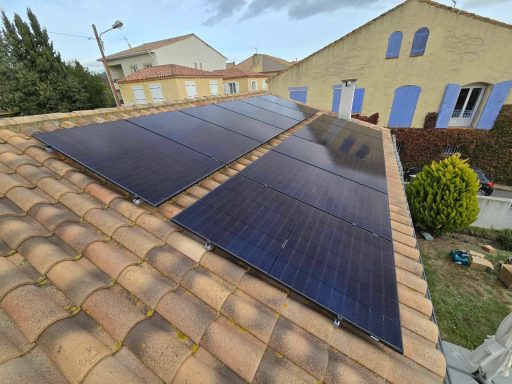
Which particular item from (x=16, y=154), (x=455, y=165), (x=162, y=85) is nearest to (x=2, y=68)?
(x=162, y=85)

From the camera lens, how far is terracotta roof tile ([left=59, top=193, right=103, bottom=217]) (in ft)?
10.0

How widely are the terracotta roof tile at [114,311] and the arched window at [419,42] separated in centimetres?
2548

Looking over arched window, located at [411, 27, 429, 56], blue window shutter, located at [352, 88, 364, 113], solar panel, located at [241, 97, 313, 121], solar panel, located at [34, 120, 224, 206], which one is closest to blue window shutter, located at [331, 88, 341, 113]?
blue window shutter, located at [352, 88, 364, 113]

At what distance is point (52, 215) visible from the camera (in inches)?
113

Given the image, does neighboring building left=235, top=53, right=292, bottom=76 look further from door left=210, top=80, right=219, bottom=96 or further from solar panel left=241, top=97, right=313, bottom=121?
solar panel left=241, top=97, right=313, bottom=121

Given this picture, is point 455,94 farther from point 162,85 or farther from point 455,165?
point 162,85

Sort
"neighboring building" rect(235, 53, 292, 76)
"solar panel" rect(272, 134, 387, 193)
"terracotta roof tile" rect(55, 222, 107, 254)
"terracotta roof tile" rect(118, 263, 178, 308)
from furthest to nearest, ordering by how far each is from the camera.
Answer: "neighboring building" rect(235, 53, 292, 76), "solar panel" rect(272, 134, 387, 193), "terracotta roof tile" rect(55, 222, 107, 254), "terracotta roof tile" rect(118, 263, 178, 308)

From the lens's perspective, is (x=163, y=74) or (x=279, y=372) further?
(x=163, y=74)

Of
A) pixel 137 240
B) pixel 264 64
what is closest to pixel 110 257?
pixel 137 240

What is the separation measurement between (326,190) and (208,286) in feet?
8.98

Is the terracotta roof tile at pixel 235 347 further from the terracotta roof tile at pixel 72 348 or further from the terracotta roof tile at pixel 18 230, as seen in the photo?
the terracotta roof tile at pixel 18 230

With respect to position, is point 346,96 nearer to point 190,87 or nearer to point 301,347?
point 301,347

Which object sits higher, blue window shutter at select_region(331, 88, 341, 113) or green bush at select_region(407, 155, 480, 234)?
blue window shutter at select_region(331, 88, 341, 113)

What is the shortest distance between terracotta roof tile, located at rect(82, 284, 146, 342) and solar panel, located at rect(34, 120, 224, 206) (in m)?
1.17
